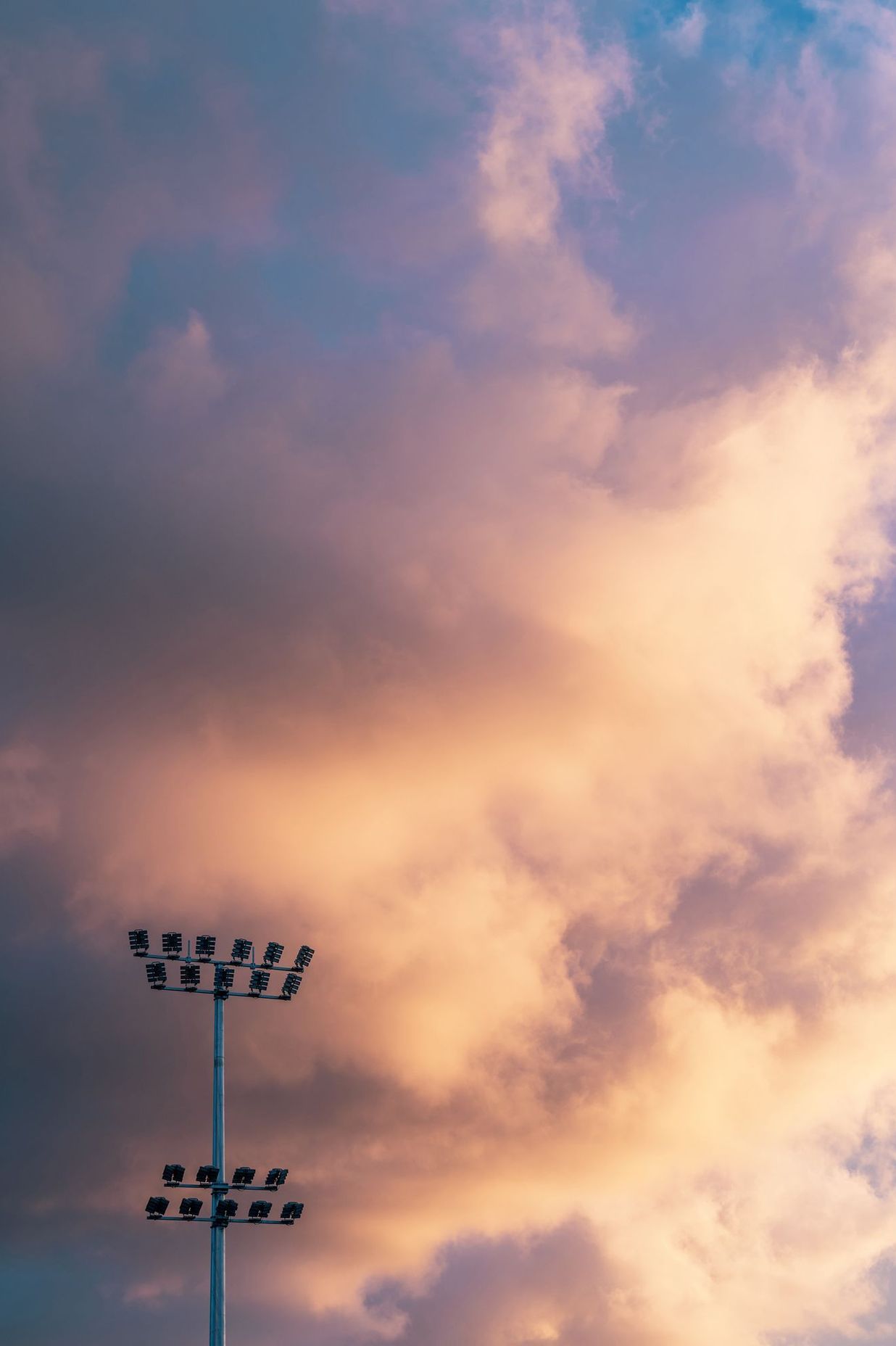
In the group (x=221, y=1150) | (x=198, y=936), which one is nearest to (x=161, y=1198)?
(x=221, y=1150)

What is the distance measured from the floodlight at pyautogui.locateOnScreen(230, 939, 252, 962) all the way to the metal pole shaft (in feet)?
8.11

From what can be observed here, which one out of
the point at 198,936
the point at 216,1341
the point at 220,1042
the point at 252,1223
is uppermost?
the point at 198,936

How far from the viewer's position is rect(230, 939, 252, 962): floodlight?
85562 millimetres

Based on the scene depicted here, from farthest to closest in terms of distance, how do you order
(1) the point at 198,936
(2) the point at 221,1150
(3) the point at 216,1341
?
(1) the point at 198,936, (2) the point at 221,1150, (3) the point at 216,1341

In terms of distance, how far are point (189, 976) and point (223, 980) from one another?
179 centimetres

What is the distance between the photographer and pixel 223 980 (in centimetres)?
8412

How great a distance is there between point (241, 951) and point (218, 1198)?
43.7 feet

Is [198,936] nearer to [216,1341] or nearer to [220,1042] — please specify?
[220,1042]

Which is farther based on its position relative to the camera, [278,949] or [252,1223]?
[278,949]

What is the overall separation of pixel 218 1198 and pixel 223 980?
11.3 m

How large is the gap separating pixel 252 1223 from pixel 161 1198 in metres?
5.07

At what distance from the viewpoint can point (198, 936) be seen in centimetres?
8425

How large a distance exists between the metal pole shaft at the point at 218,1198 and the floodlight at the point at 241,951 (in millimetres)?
2472

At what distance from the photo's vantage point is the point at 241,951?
8588 centimetres
